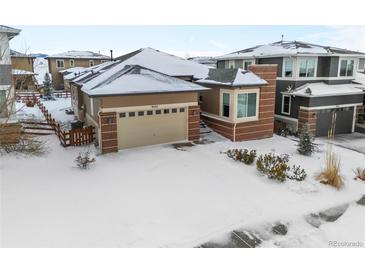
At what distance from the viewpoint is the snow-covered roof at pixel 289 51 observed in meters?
20.1

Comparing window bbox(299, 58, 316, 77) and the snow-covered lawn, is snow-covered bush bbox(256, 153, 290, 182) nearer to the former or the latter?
the snow-covered lawn

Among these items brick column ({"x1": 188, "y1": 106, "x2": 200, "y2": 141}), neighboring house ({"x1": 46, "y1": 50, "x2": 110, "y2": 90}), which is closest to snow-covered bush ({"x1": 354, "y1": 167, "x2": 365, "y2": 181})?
brick column ({"x1": 188, "y1": 106, "x2": 200, "y2": 141})

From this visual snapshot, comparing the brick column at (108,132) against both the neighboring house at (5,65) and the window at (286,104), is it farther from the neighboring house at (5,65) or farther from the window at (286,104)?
the window at (286,104)

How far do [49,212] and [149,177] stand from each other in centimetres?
371

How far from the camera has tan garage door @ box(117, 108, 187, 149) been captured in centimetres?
1409


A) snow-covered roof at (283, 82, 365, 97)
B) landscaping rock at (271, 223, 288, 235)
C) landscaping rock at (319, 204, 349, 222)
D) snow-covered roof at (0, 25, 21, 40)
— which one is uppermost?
snow-covered roof at (0, 25, 21, 40)

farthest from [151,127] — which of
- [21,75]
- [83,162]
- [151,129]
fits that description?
[21,75]

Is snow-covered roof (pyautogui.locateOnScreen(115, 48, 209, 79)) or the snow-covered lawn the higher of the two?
snow-covered roof (pyautogui.locateOnScreen(115, 48, 209, 79))

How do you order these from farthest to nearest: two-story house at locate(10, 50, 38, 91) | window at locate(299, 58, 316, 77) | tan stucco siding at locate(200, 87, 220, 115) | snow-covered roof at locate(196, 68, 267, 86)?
window at locate(299, 58, 316, 77)
tan stucco siding at locate(200, 87, 220, 115)
snow-covered roof at locate(196, 68, 267, 86)
two-story house at locate(10, 50, 38, 91)

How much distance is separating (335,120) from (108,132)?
615 inches

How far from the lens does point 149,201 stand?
9398mm

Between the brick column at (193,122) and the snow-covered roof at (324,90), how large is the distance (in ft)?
25.7

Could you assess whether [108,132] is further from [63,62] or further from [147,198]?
[63,62]

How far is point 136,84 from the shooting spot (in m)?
14.1
